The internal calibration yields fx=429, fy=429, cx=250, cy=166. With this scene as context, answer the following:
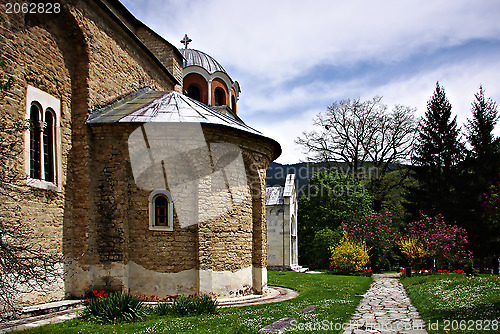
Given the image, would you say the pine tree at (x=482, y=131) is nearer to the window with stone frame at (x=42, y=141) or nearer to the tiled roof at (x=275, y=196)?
the tiled roof at (x=275, y=196)

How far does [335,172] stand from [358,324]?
2404cm

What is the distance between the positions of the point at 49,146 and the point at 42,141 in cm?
33

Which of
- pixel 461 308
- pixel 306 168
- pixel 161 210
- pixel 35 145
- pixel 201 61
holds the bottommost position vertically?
pixel 461 308

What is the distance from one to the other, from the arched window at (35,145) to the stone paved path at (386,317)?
7.49 metres

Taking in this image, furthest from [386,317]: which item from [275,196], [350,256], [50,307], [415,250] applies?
[275,196]

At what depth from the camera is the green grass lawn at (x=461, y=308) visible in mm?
6719

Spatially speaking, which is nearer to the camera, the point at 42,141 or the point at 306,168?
the point at 42,141

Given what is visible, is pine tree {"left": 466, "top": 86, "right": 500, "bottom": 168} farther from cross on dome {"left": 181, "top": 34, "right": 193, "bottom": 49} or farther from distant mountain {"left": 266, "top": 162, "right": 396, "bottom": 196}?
cross on dome {"left": 181, "top": 34, "right": 193, "bottom": 49}

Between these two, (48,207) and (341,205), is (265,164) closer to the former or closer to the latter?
(48,207)

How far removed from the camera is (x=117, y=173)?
1115cm

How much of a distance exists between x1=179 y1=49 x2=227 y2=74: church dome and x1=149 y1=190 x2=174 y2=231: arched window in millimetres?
13217

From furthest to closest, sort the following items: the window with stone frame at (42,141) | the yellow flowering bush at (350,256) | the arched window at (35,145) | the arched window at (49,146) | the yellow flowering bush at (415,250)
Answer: the yellow flowering bush at (350,256)
the yellow flowering bush at (415,250)
the arched window at (49,146)
the arched window at (35,145)
the window with stone frame at (42,141)

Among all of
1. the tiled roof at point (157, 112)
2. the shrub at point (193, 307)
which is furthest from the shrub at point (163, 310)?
the tiled roof at point (157, 112)

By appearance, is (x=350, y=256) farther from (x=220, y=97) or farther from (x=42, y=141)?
(x=42, y=141)
